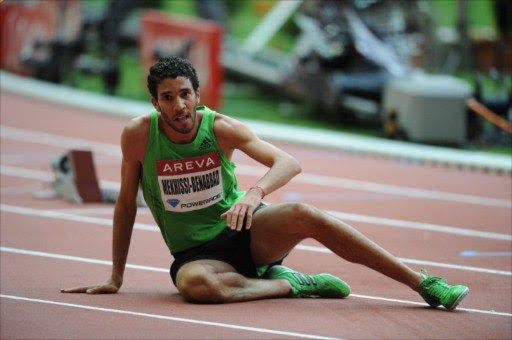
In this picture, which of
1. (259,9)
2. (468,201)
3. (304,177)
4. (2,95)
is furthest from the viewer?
(259,9)

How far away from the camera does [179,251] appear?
277 inches

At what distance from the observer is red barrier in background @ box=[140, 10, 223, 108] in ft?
64.3

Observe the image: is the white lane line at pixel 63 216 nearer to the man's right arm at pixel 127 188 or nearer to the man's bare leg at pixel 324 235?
the man's right arm at pixel 127 188

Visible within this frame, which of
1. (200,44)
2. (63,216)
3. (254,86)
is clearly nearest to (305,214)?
(63,216)

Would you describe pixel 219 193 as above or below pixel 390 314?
above

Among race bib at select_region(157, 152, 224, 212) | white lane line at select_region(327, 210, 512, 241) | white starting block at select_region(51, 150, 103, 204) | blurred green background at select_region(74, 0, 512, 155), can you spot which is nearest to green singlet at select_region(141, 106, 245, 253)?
race bib at select_region(157, 152, 224, 212)

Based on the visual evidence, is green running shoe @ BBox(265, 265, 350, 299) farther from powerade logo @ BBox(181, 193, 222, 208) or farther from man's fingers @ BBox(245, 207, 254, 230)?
man's fingers @ BBox(245, 207, 254, 230)

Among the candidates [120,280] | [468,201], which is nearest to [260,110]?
[468,201]

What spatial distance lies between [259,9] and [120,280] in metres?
23.3

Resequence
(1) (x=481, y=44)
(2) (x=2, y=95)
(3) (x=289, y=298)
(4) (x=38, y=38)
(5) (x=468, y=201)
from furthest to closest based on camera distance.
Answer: (1) (x=481, y=44) → (4) (x=38, y=38) → (2) (x=2, y=95) → (5) (x=468, y=201) → (3) (x=289, y=298)

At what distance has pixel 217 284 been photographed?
22.6 feet

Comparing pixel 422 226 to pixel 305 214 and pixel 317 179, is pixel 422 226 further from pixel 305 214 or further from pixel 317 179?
pixel 305 214

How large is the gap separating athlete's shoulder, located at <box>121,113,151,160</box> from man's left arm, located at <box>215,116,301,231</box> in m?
0.41

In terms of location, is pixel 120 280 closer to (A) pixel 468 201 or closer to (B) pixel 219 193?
(B) pixel 219 193
